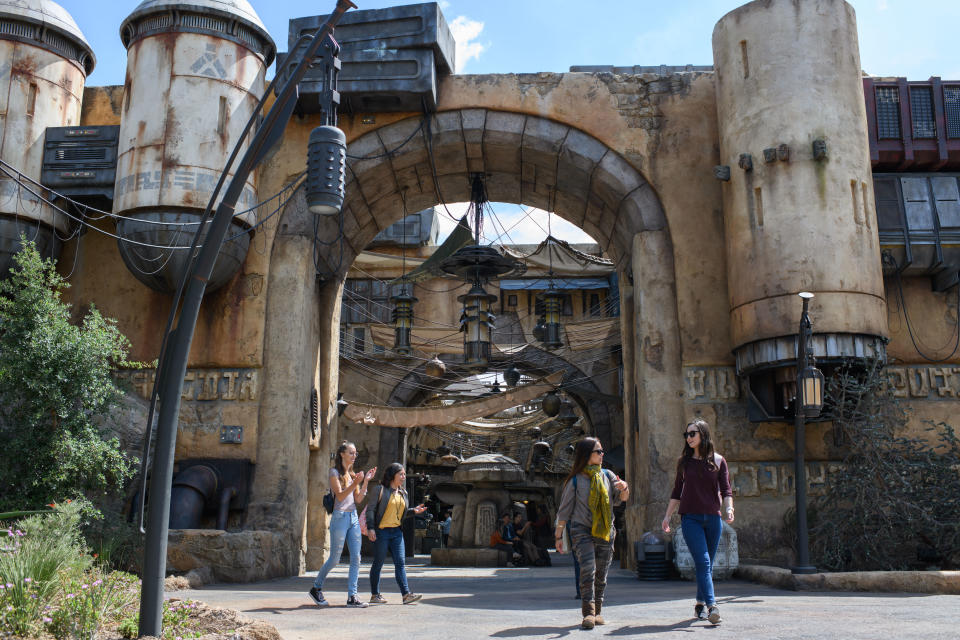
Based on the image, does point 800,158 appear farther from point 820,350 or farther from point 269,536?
point 269,536

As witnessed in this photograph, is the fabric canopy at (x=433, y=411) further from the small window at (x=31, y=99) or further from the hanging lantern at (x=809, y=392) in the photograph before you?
the hanging lantern at (x=809, y=392)

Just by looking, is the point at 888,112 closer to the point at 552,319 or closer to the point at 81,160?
the point at 552,319

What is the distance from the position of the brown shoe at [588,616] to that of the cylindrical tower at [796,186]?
660 cm

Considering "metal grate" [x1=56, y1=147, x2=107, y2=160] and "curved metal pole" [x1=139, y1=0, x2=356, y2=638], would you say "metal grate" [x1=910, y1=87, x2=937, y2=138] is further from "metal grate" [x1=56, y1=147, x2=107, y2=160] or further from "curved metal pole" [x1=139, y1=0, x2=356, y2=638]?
"metal grate" [x1=56, y1=147, x2=107, y2=160]

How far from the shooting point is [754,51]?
42.5 feet

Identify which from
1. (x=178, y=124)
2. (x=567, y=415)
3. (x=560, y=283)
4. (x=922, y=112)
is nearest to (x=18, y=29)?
(x=178, y=124)

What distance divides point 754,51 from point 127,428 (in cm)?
1008

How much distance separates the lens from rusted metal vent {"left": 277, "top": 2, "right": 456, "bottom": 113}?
45.1ft

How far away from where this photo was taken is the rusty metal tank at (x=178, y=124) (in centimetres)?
1281

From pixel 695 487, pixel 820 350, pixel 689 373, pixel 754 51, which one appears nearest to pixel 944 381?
pixel 820 350

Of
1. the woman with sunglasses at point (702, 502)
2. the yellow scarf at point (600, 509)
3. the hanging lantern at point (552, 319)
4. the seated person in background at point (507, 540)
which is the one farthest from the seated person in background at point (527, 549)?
the yellow scarf at point (600, 509)

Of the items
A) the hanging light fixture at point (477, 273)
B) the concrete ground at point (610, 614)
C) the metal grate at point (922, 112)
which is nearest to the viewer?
the concrete ground at point (610, 614)

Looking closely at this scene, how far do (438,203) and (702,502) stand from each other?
10.6m

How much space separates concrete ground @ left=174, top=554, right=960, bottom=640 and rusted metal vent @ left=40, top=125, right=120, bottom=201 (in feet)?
21.9
